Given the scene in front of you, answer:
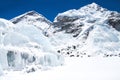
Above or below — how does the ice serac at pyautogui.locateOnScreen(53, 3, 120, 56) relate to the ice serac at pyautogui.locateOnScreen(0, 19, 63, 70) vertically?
above

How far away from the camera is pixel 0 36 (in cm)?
3028

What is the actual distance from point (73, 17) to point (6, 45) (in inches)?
5867

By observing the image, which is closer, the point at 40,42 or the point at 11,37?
the point at 11,37

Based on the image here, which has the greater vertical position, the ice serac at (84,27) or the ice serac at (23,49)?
the ice serac at (84,27)

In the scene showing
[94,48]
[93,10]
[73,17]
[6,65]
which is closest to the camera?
[6,65]

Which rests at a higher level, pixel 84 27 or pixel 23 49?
pixel 84 27

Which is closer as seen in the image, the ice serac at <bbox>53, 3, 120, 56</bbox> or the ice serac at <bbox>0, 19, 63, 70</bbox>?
the ice serac at <bbox>0, 19, 63, 70</bbox>

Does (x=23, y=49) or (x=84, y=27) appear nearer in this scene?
(x=23, y=49)

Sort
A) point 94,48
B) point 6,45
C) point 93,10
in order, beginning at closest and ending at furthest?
point 6,45 < point 94,48 < point 93,10

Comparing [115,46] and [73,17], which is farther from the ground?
[73,17]

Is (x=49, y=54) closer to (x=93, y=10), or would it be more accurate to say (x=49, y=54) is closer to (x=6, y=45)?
(x=6, y=45)

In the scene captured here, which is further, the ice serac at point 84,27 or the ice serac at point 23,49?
the ice serac at point 84,27

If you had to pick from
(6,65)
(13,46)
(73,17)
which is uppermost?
(73,17)

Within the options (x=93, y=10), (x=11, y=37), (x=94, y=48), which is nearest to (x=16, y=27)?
(x=11, y=37)
